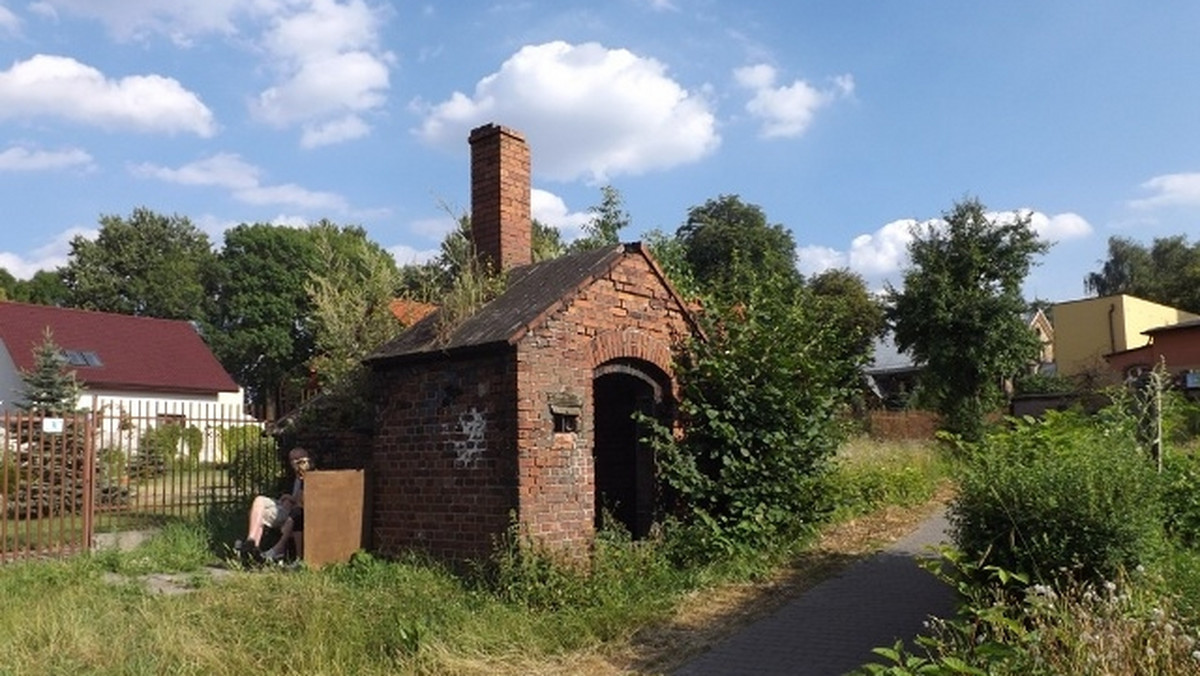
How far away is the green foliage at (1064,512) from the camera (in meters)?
5.41

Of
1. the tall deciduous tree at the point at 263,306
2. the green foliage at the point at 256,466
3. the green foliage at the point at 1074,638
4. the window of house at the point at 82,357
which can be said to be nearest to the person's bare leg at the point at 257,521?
the green foliage at the point at 256,466

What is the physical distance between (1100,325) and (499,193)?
3778 cm

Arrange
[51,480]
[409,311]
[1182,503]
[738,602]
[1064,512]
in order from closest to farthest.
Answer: [1064,512] → [1182,503] → [738,602] → [51,480] → [409,311]

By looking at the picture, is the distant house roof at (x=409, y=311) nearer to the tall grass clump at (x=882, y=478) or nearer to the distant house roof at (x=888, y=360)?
the tall grass clump at (x=882, y=478)

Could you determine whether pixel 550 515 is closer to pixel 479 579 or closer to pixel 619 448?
pixel 479 579

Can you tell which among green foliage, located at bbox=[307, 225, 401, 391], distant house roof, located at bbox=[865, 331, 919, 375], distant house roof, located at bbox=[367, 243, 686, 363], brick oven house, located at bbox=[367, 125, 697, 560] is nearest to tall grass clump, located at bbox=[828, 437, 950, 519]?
brick oven house, located at bbox=[367, 125, 697, 560]

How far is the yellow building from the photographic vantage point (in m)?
39.7

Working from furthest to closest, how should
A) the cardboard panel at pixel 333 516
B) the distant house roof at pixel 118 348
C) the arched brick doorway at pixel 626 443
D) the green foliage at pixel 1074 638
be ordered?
the distant house roof at pixel 118 348, the arched brick doorway at pixel 626 443, the cardboard panel at pixel 333 516, the green foliage at pixel 1074 638

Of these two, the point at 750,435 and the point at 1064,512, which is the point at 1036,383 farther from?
the point at 1064,512

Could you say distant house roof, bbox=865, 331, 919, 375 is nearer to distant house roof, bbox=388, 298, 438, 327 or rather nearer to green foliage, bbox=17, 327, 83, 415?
green foliage, bbox=17, 327, 83, 415

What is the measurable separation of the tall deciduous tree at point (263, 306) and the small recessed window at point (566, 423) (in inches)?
1895

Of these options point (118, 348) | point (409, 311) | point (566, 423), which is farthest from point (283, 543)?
point (118, 348)

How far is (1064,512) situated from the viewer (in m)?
5.50

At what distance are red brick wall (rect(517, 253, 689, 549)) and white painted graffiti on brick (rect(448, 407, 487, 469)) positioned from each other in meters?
0.56
